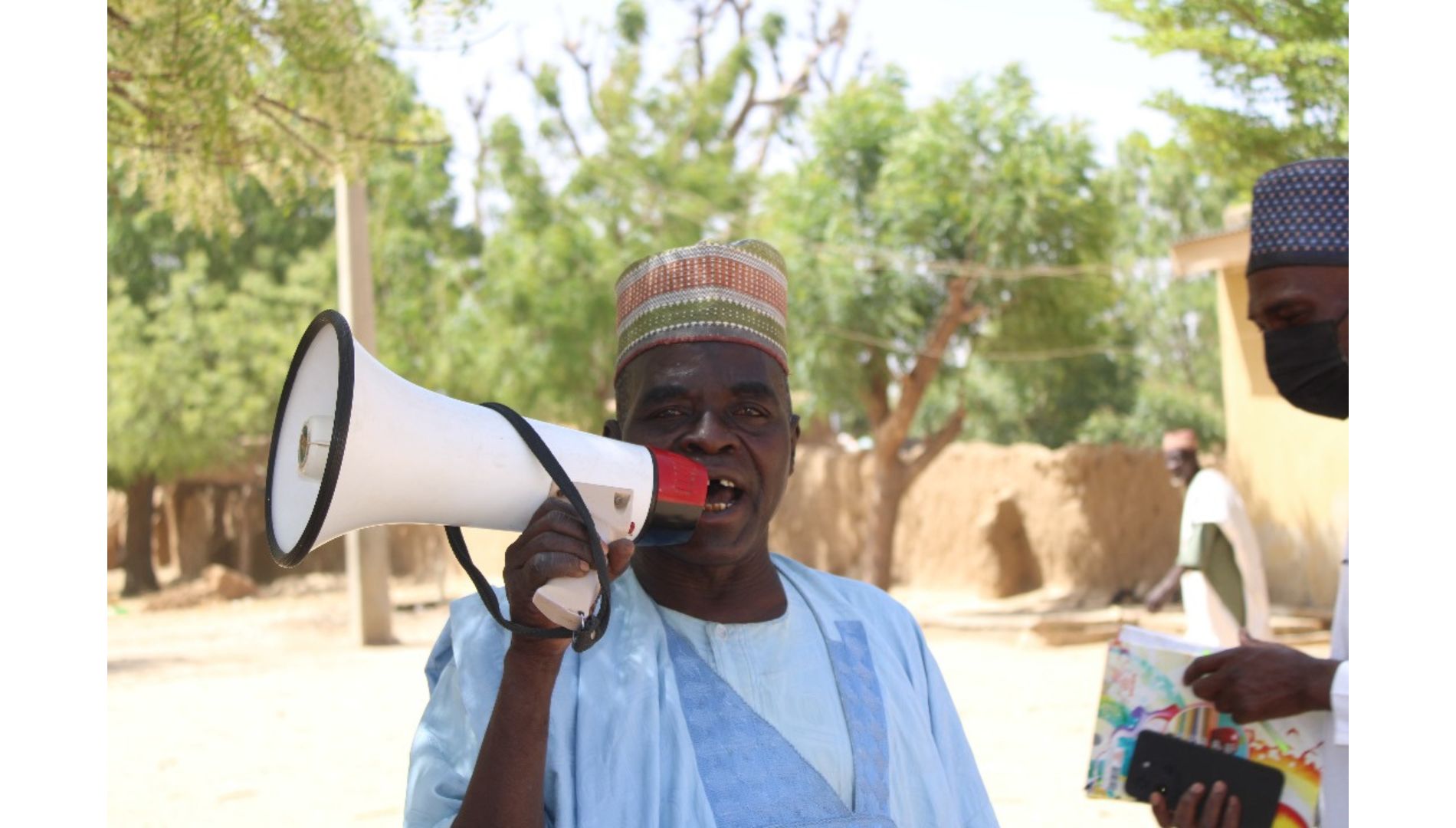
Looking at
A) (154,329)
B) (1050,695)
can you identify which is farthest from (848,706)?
(154,329)

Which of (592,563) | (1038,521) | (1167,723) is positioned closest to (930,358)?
(1038,521)

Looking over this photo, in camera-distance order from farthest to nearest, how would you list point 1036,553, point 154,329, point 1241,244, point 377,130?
point 154,329 < point 1036,553 < point 1241,244 < point 377,130

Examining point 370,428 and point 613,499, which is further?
point 613,499

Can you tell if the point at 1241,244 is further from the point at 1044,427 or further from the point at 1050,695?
the point at 1044,427

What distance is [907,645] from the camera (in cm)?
222

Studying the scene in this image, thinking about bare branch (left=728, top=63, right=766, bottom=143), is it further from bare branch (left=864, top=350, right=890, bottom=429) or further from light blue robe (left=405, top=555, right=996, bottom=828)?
light blue robe (left=405, top=555, right=996, bottom=828)

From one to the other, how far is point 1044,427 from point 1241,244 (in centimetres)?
1593

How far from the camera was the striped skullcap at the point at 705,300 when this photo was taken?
2.11 meters

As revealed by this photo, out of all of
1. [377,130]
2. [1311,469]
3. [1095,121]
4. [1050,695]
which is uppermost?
[1095,121]

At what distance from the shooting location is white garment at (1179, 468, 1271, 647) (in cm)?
696

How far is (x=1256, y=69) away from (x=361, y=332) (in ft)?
26.7

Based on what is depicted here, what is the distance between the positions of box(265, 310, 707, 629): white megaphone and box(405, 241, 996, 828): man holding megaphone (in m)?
0.05

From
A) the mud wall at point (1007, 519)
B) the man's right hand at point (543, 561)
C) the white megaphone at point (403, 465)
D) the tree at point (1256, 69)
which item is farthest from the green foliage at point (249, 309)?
the man's right hand at point (543, 561)

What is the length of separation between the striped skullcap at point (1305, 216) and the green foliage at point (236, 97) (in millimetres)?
3085
